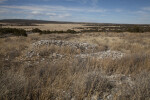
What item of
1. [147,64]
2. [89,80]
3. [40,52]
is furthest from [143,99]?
[40,52]

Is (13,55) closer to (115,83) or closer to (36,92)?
(36,92)

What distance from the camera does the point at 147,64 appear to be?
4301mm

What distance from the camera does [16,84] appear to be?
2.39 metres

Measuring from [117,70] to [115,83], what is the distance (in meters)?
0.85

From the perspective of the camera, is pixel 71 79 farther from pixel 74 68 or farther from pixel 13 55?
pixel 13 55

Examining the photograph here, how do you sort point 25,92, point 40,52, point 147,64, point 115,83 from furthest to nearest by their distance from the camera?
point 40,52 → point 147,64 → point 115,83 → point 25,92

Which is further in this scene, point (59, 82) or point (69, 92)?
point (59, 82)

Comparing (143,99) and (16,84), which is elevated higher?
(16,84)

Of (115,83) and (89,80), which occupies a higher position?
(89,80)

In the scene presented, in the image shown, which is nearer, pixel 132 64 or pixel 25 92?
pixel 25 92

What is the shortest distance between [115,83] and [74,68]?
4.84 ft

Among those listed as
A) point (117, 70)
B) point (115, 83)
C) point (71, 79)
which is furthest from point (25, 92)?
point (117, 70)

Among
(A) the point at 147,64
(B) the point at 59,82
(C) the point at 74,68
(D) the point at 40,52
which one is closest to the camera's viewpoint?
(B) the point at 59,82

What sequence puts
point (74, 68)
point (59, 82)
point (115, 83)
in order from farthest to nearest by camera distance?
point (74, 68)
point (115, 83)
point (59, 82)
